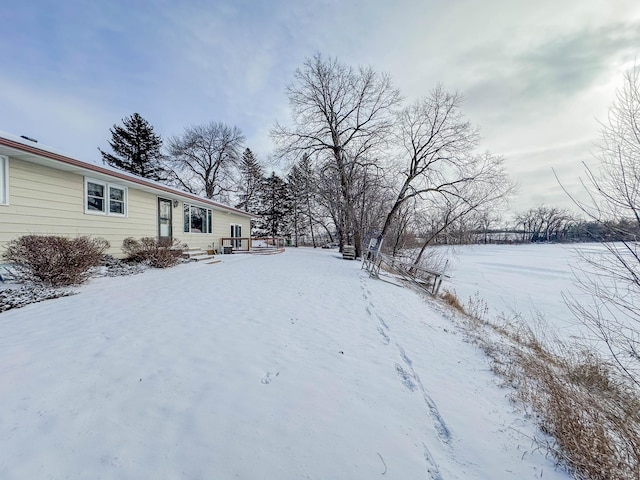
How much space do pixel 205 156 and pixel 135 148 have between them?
6.09m

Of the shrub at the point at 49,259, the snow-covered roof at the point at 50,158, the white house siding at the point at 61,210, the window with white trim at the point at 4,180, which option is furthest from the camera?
the white house siding at the point at 61,210

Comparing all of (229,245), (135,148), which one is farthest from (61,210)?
(135,148)

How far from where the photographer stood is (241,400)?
6.87 ft

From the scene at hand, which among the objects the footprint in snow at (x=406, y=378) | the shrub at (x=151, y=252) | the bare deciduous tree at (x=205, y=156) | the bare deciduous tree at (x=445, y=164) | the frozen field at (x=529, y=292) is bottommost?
the frozen field at (x=529, y=292)

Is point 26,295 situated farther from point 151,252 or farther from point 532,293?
point 532,293

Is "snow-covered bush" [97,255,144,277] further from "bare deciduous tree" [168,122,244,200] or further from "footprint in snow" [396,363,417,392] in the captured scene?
"bare deciduous tree" [168,122,244,200]

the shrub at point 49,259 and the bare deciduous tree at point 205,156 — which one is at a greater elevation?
the bare deciduous tree at point 205,156

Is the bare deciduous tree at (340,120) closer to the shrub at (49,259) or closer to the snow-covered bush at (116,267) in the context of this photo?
the snow-covered bush at (116,267)

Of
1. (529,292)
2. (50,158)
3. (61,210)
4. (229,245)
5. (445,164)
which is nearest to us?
(50,158)

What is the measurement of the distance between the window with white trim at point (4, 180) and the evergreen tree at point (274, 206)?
25.3 m

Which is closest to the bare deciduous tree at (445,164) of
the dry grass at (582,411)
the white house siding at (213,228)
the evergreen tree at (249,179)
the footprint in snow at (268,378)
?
the white house siding at (213,228)

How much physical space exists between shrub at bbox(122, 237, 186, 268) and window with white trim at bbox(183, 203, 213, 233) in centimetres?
342

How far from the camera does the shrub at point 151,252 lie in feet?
25.5

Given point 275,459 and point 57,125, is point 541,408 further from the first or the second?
point 57,125
